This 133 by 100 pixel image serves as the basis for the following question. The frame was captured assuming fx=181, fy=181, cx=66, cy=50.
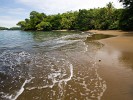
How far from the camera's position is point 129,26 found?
48094mm

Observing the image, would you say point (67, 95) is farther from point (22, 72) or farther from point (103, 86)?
point (22, 72)

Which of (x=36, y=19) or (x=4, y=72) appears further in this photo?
(x=36, y=19)

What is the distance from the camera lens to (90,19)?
81.8 metres

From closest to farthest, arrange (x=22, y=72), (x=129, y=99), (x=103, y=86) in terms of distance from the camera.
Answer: (x=129, y=99) → (x=103, y=86) → (x=22, y=72)

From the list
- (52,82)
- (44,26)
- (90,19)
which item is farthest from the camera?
(44,26)

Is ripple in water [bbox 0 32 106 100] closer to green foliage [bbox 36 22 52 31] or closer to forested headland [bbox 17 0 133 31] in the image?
forested headland [bbox 17 0 133 31]

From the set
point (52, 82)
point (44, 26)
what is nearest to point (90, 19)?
point (44, 26)

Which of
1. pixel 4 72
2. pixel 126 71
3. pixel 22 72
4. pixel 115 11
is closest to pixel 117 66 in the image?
pixel 126 71

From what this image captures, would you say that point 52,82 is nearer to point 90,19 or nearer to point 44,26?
point 90,19

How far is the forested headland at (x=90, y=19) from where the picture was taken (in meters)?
48.5

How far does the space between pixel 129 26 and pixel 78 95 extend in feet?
148

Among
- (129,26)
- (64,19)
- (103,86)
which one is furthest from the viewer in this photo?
(64,19)

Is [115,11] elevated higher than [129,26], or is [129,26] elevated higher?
[115,11]

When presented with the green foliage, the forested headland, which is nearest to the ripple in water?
the forested headland
